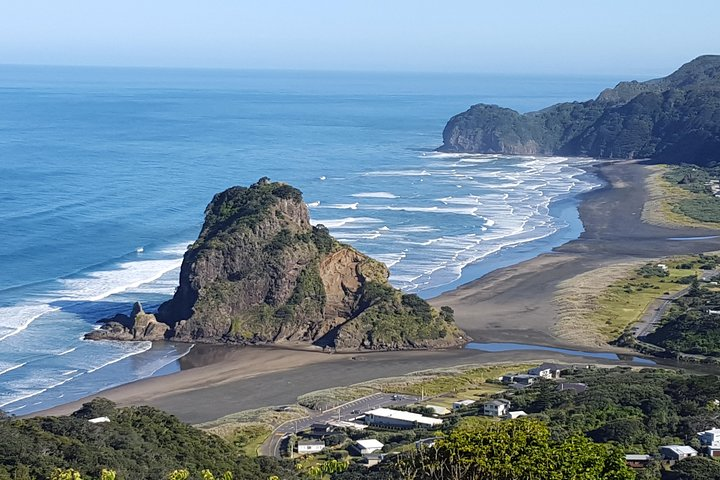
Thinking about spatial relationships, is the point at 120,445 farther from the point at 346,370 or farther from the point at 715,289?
the point at 715,289

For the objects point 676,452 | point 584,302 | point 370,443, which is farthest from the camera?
point 584,302

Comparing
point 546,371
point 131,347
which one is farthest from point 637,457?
point 131,347

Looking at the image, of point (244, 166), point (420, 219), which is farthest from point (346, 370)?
point (244, 166)

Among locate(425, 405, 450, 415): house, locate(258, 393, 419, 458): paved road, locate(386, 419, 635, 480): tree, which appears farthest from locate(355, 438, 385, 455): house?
locate(386, 419, 635, 480): tree

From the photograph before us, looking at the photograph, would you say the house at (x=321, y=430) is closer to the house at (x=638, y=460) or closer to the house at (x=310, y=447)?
the house at (x=310, y=447)

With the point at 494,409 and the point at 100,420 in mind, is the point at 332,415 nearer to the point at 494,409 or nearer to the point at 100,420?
the point at 494,409

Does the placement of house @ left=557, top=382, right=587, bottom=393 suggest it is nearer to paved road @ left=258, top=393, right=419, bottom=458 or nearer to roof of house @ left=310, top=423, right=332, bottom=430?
paved road @ left=258, top=393, right=419, bottom=458

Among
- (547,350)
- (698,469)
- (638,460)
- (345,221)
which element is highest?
(698,469)
